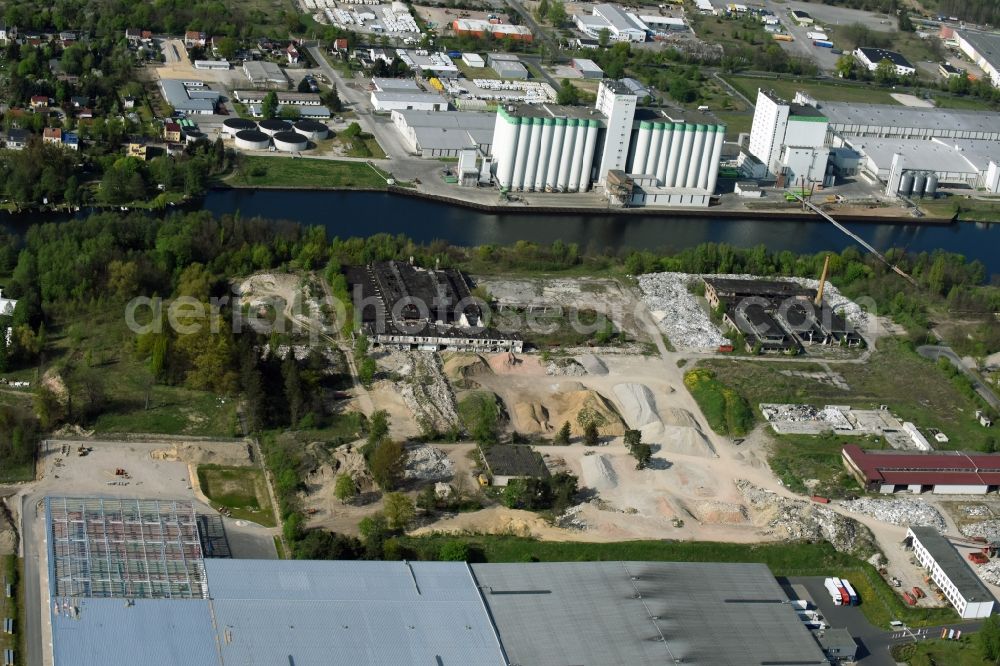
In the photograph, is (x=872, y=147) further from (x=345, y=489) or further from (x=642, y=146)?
(x=345, y=489)

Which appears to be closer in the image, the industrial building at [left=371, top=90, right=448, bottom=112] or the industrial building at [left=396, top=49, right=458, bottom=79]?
the industrial building at [left=371, top=90, right=448, bottom=112]

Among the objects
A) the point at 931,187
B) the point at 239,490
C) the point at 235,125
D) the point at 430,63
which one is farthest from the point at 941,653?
the point at 430,63

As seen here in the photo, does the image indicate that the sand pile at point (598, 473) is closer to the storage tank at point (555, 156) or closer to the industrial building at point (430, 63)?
the storage tank at point (555, 156)

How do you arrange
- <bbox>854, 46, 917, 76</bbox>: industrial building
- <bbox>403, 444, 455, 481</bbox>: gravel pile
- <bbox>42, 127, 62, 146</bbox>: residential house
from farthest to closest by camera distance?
<bbox>854, 46, 917, 76</bbox>: industrial building < <bbox>42, 127, 62, 146</bbox>: residential house < <bbox>403, 444, 455, 481</bbox>: gravel pile

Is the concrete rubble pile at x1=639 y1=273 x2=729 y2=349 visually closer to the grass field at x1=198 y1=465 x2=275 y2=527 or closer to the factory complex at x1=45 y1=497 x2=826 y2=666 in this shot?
the factory complex at x1=45 y1=497 x2=826 y2=666

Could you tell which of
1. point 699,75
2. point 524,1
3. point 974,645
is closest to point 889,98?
point 699,75

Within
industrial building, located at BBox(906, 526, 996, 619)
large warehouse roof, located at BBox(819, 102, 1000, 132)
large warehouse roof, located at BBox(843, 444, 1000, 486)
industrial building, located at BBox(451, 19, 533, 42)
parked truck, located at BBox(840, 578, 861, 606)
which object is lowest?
industrial building, located at BBox(451, 19, 533, 42)

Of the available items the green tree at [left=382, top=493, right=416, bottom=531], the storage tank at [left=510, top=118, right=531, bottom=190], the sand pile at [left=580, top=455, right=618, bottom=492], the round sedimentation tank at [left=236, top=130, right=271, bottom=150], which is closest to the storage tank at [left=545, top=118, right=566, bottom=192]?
the storage tank at [left=510, top=118, right=531, bottom=190]
